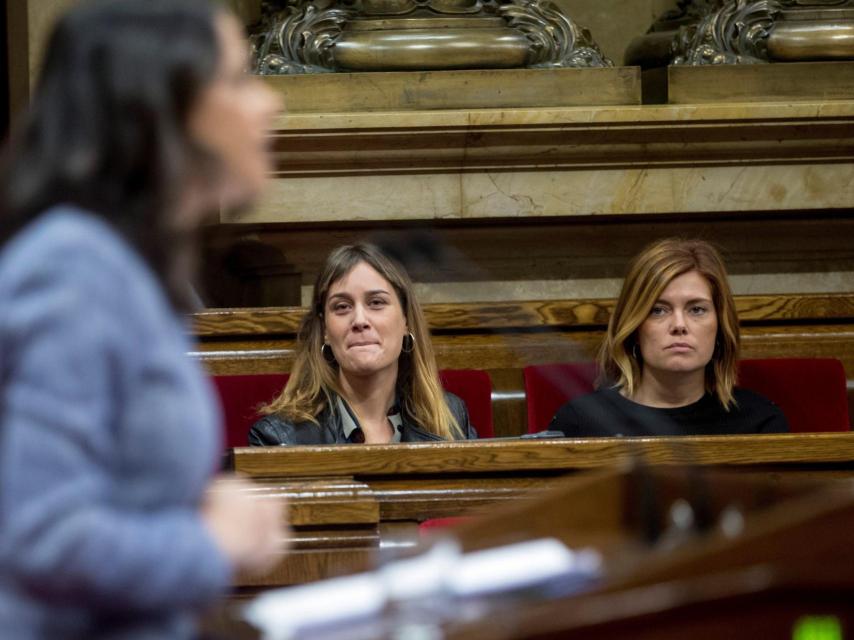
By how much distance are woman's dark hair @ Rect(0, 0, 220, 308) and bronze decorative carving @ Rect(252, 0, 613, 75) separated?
121 inches

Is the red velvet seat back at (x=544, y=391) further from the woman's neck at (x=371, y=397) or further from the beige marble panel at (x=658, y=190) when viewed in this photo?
the beige marble panel at (x=658, y=190)

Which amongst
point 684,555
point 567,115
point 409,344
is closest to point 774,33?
point 567,115

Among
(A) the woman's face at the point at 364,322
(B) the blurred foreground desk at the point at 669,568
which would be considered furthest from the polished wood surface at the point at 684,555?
(A) the woman's face at the point at 364,322

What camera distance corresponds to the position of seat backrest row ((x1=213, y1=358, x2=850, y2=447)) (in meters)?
3.15

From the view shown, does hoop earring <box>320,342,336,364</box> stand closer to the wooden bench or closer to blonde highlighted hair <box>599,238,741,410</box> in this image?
the wooden bench

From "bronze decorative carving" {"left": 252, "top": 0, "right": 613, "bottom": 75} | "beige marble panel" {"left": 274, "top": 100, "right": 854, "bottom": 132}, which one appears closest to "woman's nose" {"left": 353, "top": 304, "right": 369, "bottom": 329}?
"beige marble panel" {"left": 274, "top": 100, "right": 854, "bottom": 132}

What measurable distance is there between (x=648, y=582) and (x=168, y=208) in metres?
0.38

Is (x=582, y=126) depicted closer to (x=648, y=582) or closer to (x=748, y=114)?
(x=748, y=114)

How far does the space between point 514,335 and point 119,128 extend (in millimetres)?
2531

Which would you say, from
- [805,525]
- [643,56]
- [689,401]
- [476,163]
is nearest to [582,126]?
[476,163]

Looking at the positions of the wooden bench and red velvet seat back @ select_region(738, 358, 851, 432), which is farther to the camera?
the wooden bench

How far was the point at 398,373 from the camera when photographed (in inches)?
122

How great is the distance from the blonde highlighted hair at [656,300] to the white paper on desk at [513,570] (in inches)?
81.0

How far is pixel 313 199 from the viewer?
4000mm
